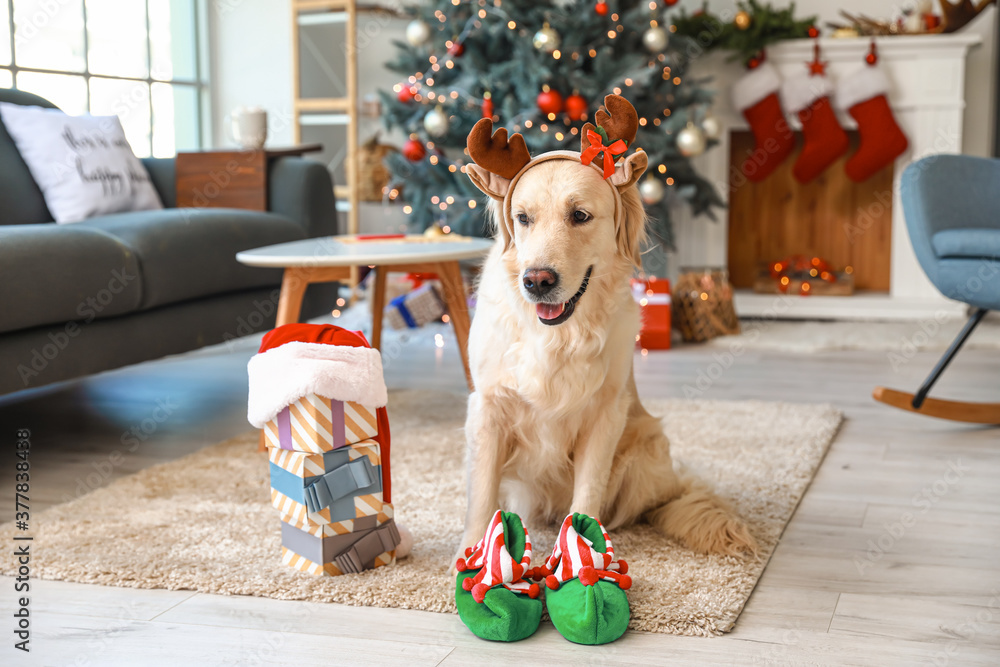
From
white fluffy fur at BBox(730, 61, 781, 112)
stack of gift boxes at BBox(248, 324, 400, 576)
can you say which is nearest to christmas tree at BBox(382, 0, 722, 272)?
white fluffy fur at BBox(730, 61, 781, 112)

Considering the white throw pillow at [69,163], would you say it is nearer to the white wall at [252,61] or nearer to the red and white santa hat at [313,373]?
the red and white santa hat at [313,373]

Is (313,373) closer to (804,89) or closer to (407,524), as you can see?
(407,524)

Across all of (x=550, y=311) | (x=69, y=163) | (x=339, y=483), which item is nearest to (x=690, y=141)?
(x=69, y=163)

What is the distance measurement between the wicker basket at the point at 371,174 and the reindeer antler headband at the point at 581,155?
3.62m

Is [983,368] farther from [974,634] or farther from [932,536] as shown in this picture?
[974,634]

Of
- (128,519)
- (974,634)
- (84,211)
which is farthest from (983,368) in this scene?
(84,211)

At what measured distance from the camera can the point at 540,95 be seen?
387 centimetres

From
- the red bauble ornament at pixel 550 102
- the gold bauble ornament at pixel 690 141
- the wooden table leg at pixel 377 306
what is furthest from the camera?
the gold bauble ornament at pixel 690 141

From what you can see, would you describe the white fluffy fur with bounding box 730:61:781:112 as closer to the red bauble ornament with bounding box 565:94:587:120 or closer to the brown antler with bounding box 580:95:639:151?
the red bauble ornament with bounding box 565:94:587:120

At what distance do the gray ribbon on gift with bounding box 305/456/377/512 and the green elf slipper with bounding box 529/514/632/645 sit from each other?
31 cm

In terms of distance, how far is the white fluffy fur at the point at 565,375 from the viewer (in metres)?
1.36

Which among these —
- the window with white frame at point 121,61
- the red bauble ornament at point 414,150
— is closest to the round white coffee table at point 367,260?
the red bauble ornament at point 414,150

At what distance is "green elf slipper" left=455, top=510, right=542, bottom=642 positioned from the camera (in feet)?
4.14

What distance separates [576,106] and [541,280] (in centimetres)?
267
